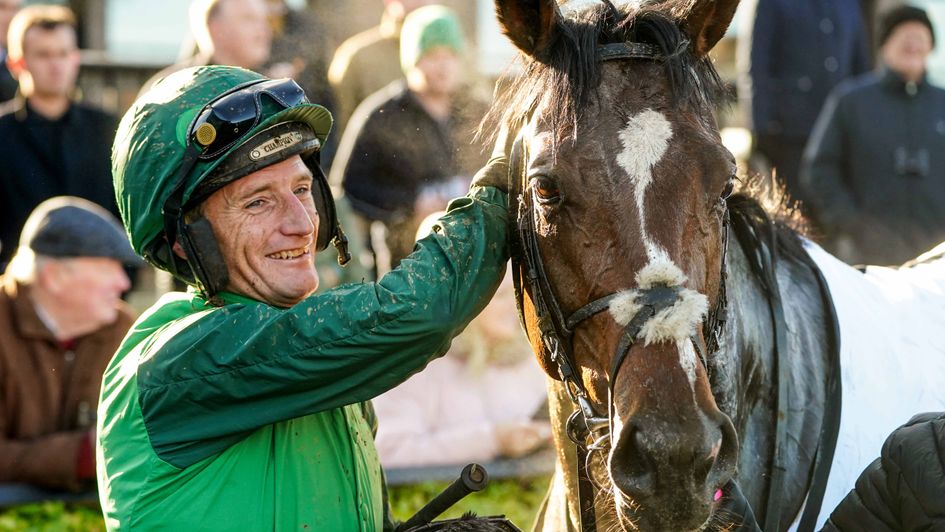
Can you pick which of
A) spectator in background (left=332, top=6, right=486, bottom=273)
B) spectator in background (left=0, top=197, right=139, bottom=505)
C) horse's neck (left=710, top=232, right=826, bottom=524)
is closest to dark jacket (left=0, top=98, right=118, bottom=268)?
spectator in background (left=0, top=197, right=139, bottom=505)

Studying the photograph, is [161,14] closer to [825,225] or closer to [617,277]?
[825,225]

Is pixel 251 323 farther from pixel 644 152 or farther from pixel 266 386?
pixel 644 152

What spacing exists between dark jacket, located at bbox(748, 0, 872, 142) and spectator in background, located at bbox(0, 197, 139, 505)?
442cm

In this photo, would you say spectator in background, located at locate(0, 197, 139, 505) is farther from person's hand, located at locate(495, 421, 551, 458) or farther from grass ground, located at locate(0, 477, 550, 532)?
person's hand, located at locate(495, 421, 551, 458)

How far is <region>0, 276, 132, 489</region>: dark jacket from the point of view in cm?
582

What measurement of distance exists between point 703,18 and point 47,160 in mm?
4853

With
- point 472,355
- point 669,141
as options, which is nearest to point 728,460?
point 669,141

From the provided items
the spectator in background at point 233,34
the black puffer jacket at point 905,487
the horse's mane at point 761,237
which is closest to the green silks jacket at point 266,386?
the horse's mane at point 761,237

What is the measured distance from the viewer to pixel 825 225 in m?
8.09

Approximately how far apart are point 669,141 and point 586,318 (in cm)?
44

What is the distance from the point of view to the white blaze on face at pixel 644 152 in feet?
9.08

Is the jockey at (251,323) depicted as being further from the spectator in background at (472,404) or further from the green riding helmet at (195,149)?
the spectator in background at (472,404)

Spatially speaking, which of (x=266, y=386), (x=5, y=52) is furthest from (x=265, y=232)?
(x=5, y=52)

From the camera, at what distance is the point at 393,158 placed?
6.95m
